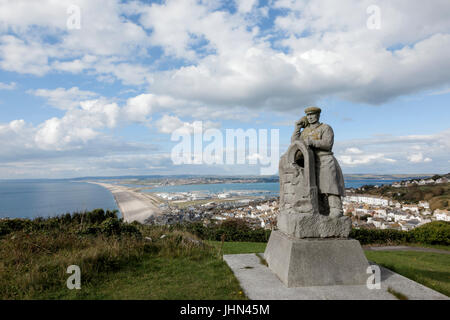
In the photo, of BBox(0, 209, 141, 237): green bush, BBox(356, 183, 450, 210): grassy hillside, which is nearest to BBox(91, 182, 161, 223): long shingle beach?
BBox(0, 209, 141, 237): green bush

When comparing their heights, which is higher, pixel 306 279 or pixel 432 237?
pixel 306 279

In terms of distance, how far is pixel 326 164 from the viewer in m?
4.80

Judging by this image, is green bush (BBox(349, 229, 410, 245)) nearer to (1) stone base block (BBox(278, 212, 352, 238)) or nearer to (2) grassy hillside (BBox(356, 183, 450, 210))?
(1) stone base block (BBox(278, 212, 352, 238))

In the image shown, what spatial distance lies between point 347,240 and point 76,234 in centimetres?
742

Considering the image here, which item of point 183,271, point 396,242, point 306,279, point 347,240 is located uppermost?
point 347,240

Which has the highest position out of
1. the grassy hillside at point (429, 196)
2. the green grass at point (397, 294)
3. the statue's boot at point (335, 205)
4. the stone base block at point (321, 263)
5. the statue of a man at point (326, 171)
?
the statue of a man at point (326, 171)

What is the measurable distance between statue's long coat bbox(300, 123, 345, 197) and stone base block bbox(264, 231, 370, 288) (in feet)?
3.13

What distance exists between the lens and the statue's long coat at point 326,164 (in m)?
4.75

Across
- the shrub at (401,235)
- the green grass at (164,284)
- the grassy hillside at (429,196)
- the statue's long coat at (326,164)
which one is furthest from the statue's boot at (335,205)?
the grassy hillside at (429,196)

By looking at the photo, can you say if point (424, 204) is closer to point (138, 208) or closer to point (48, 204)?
point (138, 208)

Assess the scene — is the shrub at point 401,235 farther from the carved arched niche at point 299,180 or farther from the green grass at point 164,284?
the green grass at point 164,284
